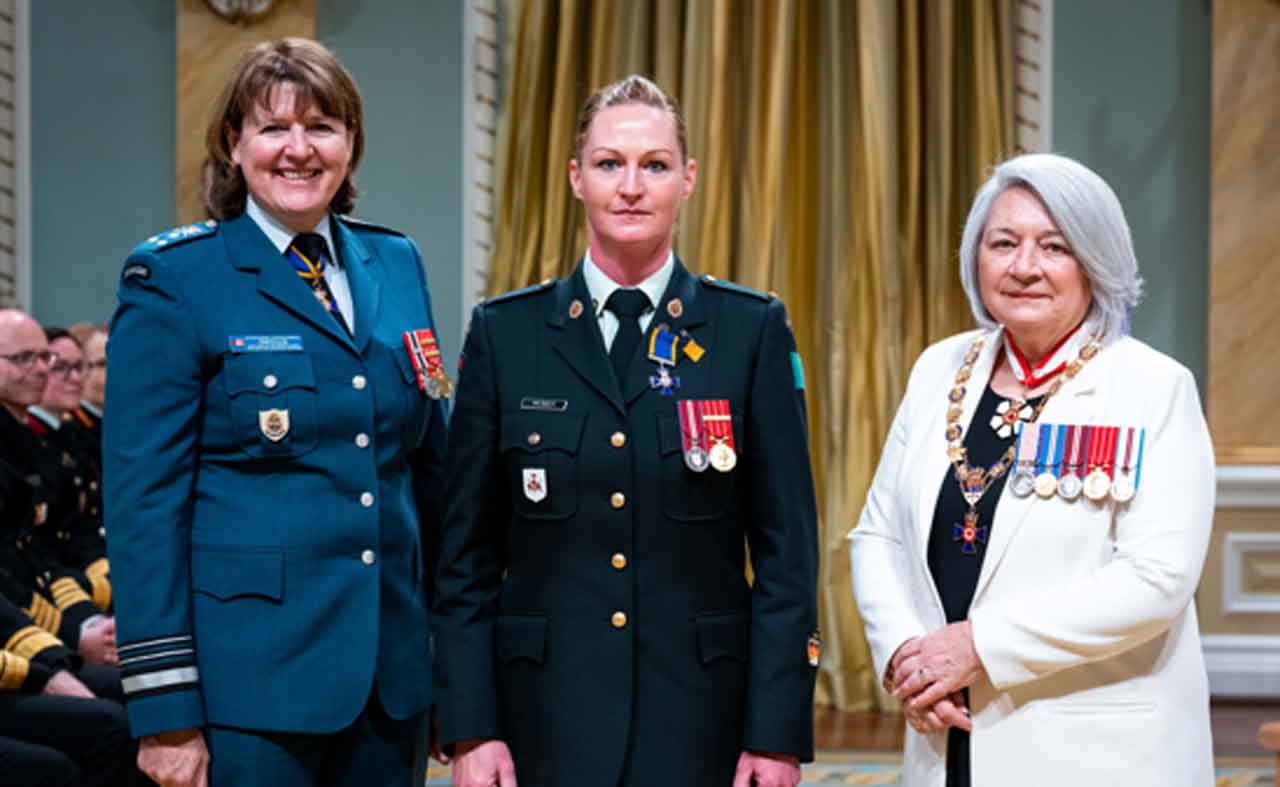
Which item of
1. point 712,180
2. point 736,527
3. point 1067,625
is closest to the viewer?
point 1067,625

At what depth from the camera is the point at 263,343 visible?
6.48ft

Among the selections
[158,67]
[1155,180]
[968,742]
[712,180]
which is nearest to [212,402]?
[968,742]

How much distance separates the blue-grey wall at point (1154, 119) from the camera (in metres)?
5.37

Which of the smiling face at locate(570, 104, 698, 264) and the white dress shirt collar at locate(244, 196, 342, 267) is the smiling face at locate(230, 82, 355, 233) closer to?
the white dress shirt collar at locate(244, 196, 342, 267)

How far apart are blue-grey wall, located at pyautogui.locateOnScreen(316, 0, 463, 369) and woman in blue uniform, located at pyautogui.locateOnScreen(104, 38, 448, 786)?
3265 millimetres

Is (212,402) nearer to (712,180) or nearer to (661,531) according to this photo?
(661,531)

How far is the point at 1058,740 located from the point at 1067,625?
0.17 m

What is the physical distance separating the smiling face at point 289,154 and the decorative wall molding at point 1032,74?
3.77 m

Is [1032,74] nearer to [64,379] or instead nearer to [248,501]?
[64,379]

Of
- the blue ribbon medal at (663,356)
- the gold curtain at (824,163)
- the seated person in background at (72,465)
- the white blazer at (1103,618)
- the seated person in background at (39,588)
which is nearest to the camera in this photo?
the white blazer at (1103,618)

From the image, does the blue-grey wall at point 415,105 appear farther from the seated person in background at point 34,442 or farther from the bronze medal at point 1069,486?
the bronze medal at point 1069,486

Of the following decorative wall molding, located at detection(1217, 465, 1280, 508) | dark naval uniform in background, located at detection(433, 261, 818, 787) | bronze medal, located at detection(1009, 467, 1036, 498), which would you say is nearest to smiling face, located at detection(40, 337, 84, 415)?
dark naval uniform in background, located at detection(433, 261, 818, 787)

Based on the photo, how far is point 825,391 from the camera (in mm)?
5277

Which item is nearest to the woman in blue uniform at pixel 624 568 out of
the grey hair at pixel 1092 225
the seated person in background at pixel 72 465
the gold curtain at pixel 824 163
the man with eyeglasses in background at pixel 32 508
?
the grey hair at pixel 1092 225
